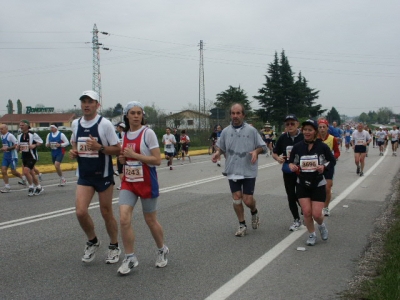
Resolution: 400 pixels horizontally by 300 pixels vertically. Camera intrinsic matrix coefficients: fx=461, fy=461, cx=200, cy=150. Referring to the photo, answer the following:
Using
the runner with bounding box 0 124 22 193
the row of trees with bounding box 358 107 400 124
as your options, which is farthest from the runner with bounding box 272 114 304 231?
the row of trees with bounding box 358 107 400 124

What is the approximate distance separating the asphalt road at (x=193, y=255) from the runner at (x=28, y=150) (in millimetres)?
1254

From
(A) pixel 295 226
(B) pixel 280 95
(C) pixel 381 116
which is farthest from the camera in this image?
(C) pixel 381 116

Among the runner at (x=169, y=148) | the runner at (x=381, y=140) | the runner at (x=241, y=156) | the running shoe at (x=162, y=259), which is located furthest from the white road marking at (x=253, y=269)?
the runner at (x=381, y=140)

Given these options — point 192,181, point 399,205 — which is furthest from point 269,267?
point 192,181

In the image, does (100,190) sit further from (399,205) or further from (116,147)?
(399,205)

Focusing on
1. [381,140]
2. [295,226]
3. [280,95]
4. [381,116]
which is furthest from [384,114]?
[295,226]

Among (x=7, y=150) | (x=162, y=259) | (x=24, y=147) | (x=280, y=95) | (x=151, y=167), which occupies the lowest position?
(x=162, y=259)

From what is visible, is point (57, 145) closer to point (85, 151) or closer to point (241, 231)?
point (241, 231)

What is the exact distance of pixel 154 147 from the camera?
512 cm

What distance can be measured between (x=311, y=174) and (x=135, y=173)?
257cm

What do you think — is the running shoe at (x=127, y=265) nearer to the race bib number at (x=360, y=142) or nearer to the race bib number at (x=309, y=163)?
the race bib number at (x=309, y=163)

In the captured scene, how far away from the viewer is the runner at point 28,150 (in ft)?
38.4

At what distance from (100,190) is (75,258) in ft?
3.41

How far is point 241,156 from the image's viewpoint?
6770mm
